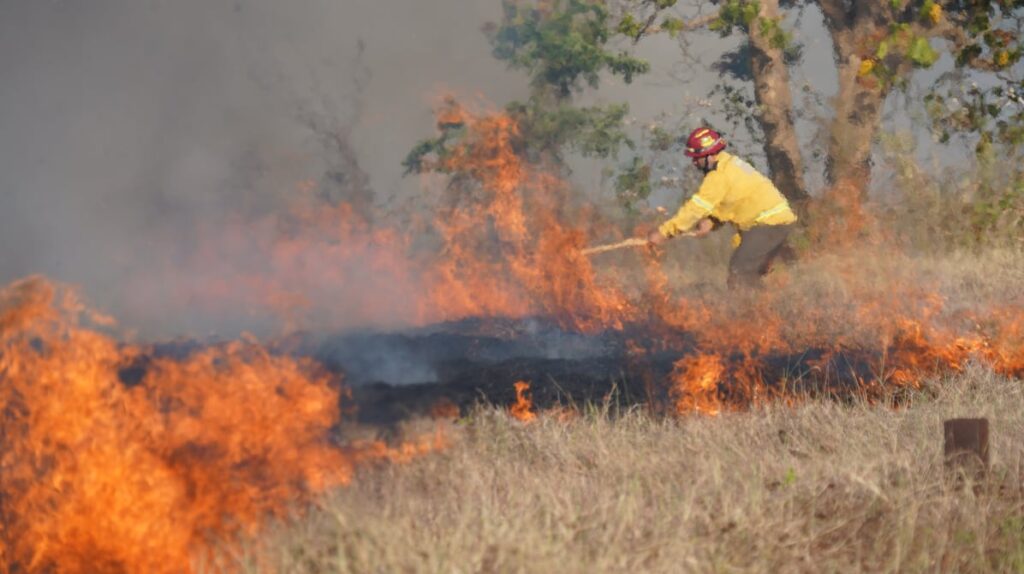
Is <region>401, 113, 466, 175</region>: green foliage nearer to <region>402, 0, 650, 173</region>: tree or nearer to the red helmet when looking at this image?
<region>402, 0, 650, 173</region>: tree

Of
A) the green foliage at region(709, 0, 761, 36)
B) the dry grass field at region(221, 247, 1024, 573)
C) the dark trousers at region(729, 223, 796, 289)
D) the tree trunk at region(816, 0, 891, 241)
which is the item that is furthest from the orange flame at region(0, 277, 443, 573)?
the tree trunk at region(816, 0, 891, 241)

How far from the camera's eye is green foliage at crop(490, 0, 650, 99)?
69.6 feet

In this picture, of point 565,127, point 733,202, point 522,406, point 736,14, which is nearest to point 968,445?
point 522,406

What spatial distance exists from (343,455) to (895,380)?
160 inches

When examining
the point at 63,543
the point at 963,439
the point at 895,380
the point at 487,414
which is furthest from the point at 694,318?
the point at 63,543

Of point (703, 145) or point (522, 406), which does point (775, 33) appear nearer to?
point (703, 145)

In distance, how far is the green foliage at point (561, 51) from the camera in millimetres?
21203

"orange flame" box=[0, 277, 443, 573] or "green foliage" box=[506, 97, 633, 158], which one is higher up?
"green foliage" box=[506, 97, 633, 158]

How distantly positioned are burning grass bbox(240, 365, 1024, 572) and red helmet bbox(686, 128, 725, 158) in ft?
14.2

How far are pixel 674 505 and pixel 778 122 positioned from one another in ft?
41.8

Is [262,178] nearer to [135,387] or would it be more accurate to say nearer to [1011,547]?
[135,387]

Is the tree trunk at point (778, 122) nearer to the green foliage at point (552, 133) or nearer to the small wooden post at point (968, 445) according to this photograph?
the green foliage at point (552, 133)

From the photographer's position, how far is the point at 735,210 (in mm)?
11000

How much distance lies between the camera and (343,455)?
558 centimetres
